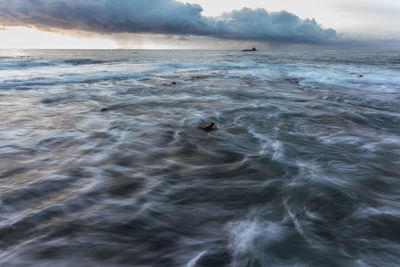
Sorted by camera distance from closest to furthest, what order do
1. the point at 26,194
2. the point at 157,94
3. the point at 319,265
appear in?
the point at 319,265, the point at 26,194, the point at 157,94

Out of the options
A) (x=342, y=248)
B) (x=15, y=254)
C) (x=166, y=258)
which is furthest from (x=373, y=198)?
(x=15, y=254)

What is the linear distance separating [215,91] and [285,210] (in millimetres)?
10654

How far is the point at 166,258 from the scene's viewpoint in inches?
90.0

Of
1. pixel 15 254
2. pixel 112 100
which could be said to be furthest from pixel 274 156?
pixel 112 100

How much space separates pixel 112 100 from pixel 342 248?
32.6ft

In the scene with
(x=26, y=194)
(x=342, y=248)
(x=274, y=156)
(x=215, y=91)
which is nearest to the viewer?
(x=342, y=248)

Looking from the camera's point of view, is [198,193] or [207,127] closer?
[198,193]

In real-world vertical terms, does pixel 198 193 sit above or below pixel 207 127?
below

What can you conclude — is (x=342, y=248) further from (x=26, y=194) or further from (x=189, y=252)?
(x=26, y=194)

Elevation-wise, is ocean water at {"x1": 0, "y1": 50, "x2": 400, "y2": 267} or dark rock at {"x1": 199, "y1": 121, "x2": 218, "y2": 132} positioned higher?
dark rock at {"x1": 199, "y1": 121, "x2": 218, "y2": 132}

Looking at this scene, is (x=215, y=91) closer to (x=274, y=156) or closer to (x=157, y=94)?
(x=157, y=94)

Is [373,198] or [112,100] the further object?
[112,100]

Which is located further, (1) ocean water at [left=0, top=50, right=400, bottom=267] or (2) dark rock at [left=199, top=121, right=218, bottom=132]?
(2) dark rock at [left=199, top=121, right=218, bottom=132]

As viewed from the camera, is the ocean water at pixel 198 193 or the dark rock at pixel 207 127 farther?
the dark rock at pixel 207 127
